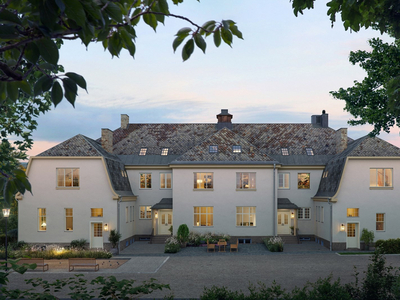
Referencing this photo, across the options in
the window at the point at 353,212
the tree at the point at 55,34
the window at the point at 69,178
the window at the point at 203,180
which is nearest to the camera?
A: the tree at the point at 55,34

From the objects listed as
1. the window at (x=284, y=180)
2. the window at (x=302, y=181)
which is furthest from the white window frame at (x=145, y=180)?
the window at (x=302, y=181)

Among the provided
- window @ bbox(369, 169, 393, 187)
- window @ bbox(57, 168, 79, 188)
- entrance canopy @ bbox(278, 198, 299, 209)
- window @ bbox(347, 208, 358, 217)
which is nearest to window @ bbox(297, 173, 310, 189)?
entrance canopy @ bbox(278, 198, 299, 209)

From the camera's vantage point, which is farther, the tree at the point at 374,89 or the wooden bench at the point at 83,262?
the wooden bench at the point at 83,262

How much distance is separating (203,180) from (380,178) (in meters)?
13.7

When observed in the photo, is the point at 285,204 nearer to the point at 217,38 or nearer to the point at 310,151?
the point at 310,151

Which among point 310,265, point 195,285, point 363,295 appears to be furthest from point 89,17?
point 310,265

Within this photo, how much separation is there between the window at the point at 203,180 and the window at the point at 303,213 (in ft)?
28.1

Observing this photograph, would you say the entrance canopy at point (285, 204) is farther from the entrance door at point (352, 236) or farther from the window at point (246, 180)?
the entrance door at point (352, 236)

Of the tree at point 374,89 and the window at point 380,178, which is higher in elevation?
the tree at point 374,89

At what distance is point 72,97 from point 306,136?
32106mm

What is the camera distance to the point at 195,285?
1542 cm

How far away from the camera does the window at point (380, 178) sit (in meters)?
26.3

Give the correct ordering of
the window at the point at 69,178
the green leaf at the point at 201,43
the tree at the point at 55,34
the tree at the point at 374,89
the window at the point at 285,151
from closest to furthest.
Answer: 1. the tree at the point at 55,34
2. the green leaf at the point at 201,43
3. the tree at the point at 374,89
4. the window at the point at 69,178
5. the window at the point at 285,151

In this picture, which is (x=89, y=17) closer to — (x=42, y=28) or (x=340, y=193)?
(x=42, y=28)
